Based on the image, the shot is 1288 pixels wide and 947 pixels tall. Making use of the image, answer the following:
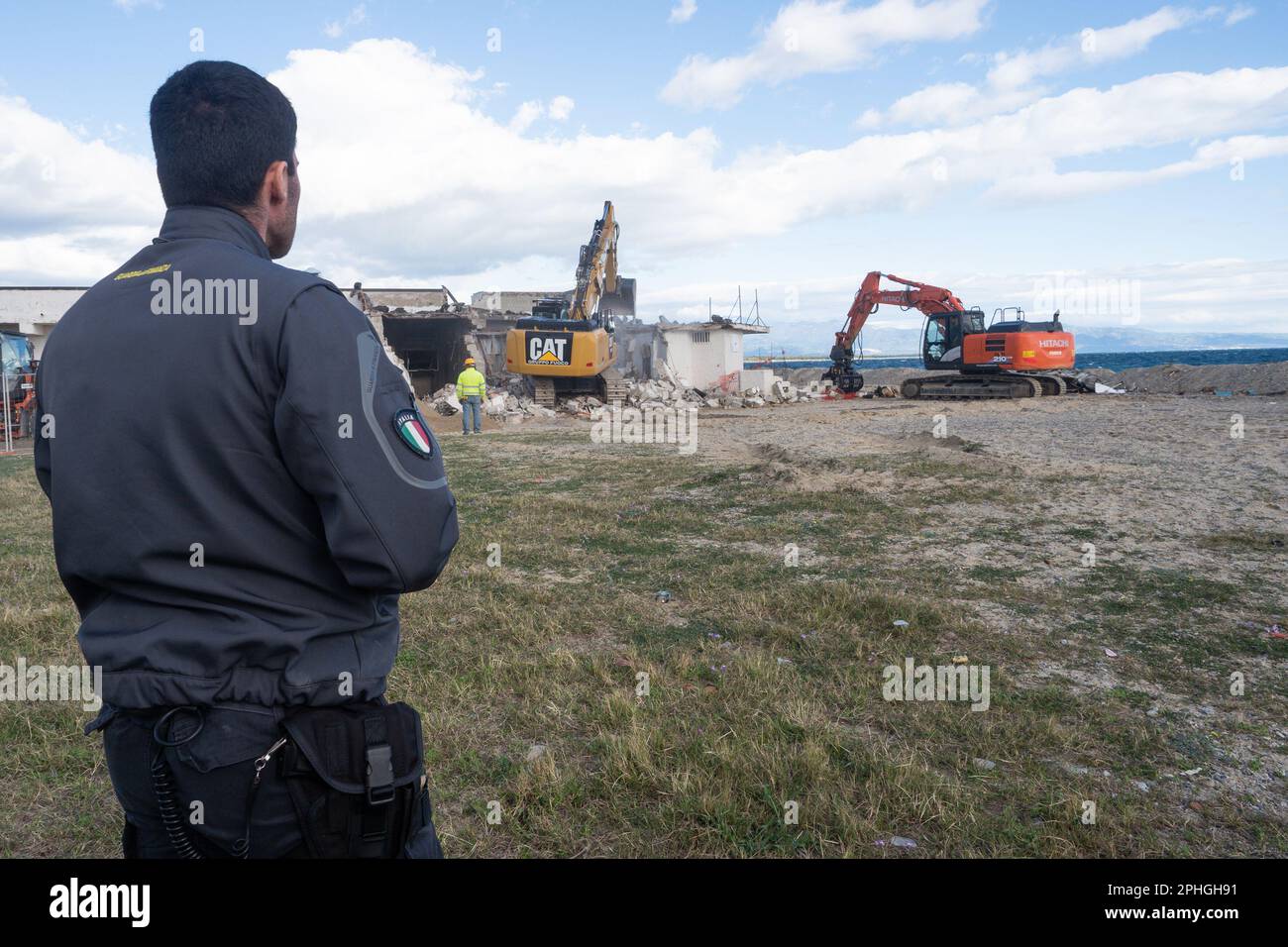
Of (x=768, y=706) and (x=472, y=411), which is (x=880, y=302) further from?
(x=768, y=706)

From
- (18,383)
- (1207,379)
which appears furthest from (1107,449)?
(1207,379)

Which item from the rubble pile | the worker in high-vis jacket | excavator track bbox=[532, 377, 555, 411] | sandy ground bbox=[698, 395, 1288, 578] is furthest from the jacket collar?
excavator track bbox=[532, 377, 555, 411]

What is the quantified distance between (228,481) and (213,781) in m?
0.52

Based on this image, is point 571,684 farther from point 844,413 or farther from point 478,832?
point 844,413

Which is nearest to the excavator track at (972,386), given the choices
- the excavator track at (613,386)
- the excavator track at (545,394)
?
the excavator track at (613,386)

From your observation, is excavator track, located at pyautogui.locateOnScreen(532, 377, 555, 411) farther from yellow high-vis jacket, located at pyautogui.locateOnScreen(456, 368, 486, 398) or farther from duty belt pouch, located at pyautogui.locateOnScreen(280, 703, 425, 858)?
duty belt pouch, located at pyautogui.locateOnScreen(280, 703, 425, 858)

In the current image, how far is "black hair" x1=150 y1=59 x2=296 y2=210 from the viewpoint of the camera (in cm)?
165

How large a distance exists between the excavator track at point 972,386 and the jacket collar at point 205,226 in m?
27.7

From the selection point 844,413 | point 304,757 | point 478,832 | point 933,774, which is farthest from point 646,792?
point 844,413

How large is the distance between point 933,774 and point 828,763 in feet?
Answer: 1.39

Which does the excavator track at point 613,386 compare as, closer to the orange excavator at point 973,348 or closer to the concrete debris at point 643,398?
the concrete debris at point 643,398

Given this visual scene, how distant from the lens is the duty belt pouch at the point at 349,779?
1482 millimetres

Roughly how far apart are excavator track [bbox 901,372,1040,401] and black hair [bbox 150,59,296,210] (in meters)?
27.7

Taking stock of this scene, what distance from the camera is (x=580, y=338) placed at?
81.8 feet
